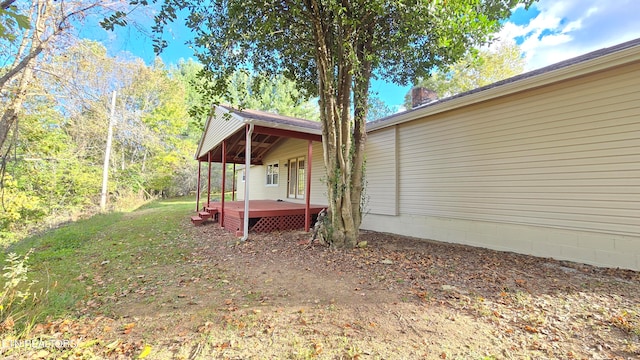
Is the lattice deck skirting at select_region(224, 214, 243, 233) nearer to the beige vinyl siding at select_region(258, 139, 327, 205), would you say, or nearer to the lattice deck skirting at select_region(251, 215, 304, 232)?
the lattice deck skirting at select_region(251, 215, 304, 232)

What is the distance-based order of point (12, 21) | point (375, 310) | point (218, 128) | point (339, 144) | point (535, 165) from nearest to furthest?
1. point (12, 21)
2. point (375, 310)
3. point (535, 165)
4. point (339, 144)
5. point (218, 128)

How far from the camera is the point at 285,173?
38.0ft

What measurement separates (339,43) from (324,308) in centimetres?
419

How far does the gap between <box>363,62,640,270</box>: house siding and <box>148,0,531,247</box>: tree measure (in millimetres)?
1596

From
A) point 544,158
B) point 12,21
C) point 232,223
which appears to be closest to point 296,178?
point 232,223

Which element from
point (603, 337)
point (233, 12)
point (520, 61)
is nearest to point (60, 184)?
point (233, 12)

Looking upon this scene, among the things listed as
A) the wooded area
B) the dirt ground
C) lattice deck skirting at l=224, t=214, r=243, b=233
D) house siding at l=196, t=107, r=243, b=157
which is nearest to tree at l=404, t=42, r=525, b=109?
the wooded area

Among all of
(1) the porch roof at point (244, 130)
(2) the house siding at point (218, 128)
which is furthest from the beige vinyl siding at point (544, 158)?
(2) the house siding at point (218, 128)

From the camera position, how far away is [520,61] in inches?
794

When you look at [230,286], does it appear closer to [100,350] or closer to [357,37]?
[100,350]

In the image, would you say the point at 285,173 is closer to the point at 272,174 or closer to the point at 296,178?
the point at 296,178

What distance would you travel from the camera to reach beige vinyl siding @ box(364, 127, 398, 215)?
7180 mm

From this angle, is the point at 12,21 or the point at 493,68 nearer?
the point at 12,21

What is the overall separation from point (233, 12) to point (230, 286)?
4.20 metres
